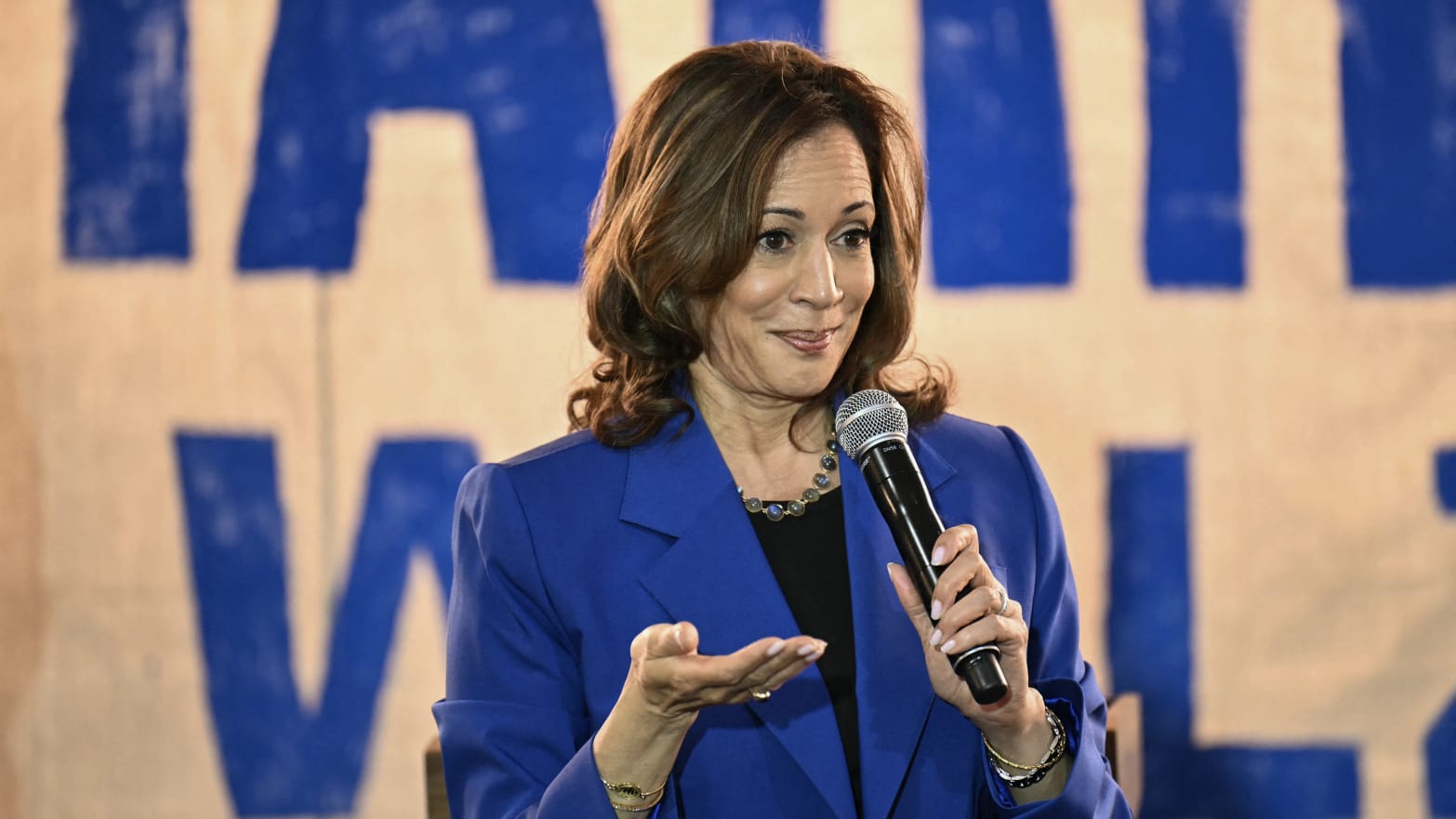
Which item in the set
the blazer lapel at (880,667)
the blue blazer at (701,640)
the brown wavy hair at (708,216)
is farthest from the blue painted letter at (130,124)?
the blazer lapel at (880,667)

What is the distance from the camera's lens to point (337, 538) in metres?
3.03

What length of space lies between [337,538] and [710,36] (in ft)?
3.91

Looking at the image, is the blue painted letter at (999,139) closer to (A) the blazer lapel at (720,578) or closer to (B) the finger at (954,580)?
(A) the blazer lapel at (720,578)

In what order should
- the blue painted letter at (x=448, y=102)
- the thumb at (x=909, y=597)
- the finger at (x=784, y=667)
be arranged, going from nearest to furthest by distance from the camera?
the finger at (x=784, y=667) → the thumb at (x=909, y=597) → the blue painted letter at (x=448, y=102)

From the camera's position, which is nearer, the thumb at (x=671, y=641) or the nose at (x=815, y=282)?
the thumb at (x=671, y=641)

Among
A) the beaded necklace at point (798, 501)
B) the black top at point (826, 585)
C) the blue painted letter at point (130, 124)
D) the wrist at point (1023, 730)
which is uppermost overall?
the blue painted letter at point (130, 124)

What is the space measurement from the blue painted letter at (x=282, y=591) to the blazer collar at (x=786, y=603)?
1314mm

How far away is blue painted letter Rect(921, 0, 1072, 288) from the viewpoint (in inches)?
115

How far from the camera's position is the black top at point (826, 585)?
67.4 inches

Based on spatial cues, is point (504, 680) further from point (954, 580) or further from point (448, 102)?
point (448, 102)

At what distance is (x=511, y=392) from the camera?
9.91ft

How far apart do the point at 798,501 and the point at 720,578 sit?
0.53 ft

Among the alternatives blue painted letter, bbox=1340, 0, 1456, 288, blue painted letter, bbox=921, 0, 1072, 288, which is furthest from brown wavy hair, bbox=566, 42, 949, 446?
blue painted letter, bbox=1340, 0, 1456, 288

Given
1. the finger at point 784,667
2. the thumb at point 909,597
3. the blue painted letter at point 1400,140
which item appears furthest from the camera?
the blue painted letter at point 1400,140
